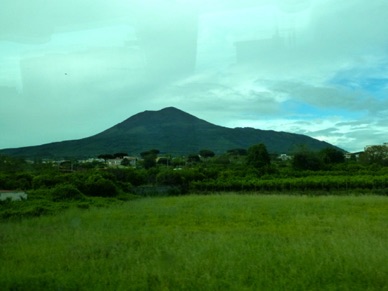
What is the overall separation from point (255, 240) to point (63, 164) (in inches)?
1364

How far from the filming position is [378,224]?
503 inches

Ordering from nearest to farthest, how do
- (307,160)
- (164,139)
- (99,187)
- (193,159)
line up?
(99,187) → (307,160) → (164,139) → (193,159)

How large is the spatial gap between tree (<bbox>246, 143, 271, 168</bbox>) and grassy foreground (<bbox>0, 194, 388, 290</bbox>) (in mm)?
35084

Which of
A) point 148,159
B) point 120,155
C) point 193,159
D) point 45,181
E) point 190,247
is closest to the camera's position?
point 190,247

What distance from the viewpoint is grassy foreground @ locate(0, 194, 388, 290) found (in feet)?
19.8

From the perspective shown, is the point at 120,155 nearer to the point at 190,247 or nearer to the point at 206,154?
the point at 206,154

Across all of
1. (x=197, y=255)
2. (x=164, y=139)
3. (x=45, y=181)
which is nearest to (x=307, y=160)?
(x=164, y=139)

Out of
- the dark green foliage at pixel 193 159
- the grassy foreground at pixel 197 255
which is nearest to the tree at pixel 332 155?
the dark green foliage at pixel 193 159

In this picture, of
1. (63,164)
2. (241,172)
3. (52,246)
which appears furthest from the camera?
(241,172)

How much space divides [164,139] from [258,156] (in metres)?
12.5

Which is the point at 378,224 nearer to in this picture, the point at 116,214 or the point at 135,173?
the point at 116,214

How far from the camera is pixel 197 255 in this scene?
7.75 metres

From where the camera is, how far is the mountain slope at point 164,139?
43.8 m

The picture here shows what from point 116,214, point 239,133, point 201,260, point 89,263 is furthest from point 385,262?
point 239,133
